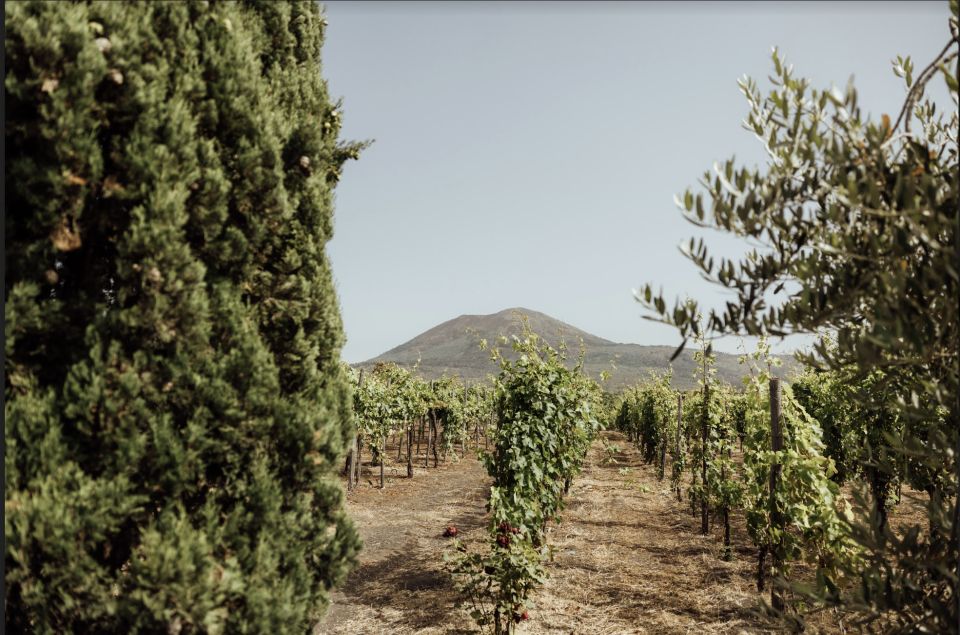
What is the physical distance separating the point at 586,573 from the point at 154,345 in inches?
352

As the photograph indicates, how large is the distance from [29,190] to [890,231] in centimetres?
442

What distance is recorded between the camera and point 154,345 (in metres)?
3.17

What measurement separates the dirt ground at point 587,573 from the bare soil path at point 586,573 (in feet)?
0.07

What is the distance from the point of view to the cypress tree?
2.80 metres

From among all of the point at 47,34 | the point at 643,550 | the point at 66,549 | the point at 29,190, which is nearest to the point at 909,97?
the point at 47,34

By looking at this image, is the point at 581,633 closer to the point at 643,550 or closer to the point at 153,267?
the point at 643,550

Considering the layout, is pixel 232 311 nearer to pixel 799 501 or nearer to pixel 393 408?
pixel 799 501

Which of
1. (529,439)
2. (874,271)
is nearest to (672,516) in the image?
(529,439)

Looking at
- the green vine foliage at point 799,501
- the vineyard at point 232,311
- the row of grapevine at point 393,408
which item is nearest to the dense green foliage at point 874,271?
the vineyard at point 232,311

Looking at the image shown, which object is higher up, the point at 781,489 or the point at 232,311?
the point at 232,311

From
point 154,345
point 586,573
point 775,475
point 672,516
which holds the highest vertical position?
point 154,345

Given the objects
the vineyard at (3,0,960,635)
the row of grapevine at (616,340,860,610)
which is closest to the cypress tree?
the vineyard at (3,0,960,635)

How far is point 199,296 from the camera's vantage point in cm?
325

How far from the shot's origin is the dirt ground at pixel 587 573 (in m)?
7.55
